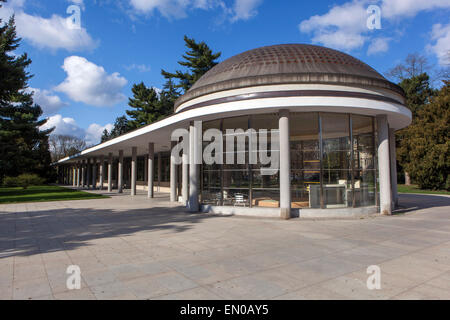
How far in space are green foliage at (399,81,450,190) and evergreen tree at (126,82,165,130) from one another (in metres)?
35.8

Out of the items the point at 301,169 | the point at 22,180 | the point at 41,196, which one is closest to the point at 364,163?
the point at 301,169

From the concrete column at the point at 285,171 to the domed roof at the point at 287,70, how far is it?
1813 millimetres

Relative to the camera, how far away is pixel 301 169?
12992 mm

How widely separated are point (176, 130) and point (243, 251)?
12.1 metres

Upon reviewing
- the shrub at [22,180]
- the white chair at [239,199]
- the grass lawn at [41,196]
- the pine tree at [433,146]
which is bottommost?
the grass lawn at [41,196]

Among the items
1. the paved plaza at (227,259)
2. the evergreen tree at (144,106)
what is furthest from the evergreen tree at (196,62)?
the paved plaza at (227,259)

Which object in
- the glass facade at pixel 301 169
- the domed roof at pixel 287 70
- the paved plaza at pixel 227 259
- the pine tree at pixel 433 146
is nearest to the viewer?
the paved plaza at pixel 227 259

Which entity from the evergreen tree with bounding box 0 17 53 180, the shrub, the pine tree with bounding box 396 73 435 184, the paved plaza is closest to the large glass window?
the paved plaza

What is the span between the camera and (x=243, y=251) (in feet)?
22.3

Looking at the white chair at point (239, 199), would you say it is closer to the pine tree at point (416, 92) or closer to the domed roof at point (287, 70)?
the domed roof at point (287, 70)

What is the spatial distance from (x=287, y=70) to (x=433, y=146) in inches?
1142

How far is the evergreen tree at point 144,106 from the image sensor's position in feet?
146
